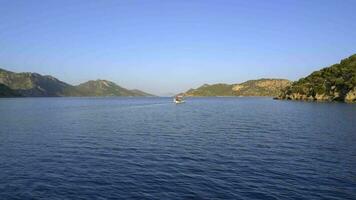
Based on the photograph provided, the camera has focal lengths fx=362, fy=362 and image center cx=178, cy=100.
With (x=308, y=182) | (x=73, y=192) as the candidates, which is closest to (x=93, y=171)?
(x=73, y=192)

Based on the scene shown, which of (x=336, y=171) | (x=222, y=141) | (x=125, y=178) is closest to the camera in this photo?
(x=125, y=178)

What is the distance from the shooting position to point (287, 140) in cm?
5928

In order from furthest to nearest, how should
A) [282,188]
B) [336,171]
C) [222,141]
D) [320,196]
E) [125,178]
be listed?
[222,141], [336,171], [125,178], [282,188], [320,196]

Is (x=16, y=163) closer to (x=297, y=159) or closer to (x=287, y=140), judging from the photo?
(x=297, y=159)

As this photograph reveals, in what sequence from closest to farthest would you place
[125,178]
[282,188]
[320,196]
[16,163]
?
[320,196] → [282,188] → [125,178] → [16,163]

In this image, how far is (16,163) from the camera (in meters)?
41.2

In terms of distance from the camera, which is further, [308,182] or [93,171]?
[93,171]

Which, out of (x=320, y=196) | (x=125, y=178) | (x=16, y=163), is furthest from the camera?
(x=16, y=163)

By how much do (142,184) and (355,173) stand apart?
2123cm

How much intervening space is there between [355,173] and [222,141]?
80.7 ft

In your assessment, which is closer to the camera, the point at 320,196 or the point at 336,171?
the point at 320,196

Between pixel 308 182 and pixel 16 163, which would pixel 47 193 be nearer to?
pixel 16 163

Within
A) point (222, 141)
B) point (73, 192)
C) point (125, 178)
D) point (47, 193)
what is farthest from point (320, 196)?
point (222, 141)

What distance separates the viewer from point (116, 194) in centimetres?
2933
